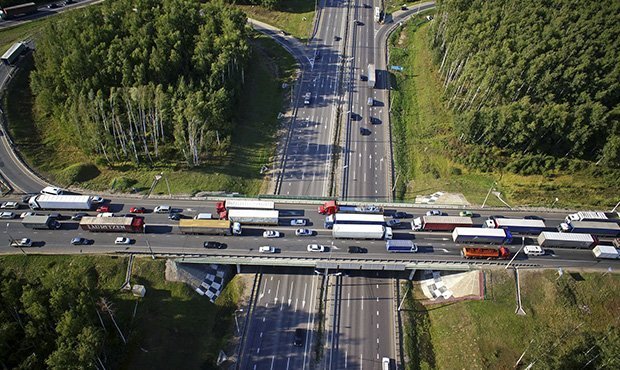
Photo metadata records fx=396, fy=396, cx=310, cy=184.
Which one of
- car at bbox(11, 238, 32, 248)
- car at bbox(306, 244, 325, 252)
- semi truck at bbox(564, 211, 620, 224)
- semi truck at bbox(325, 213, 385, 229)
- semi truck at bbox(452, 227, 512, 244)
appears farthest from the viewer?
semi truck at bbox(564, 211, 620, 224)

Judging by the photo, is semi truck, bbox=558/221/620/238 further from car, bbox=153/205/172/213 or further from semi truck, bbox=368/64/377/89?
car, bbox=153/205/172/213

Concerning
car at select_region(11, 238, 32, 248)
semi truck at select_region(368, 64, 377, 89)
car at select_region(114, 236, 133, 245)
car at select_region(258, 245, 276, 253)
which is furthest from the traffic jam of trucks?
semi truck at select_region(368, 64, 377, 89)

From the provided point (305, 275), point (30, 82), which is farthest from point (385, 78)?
point (30, 82)

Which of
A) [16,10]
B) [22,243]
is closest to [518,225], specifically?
[22,243]

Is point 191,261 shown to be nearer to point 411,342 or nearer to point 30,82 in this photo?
point 411,342

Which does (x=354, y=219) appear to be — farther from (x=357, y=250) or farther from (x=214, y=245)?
(x=214, y=245)

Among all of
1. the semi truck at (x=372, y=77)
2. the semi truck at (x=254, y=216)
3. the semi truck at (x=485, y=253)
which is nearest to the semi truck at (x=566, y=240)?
the semi truck at (x=485, y=253)
